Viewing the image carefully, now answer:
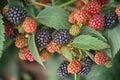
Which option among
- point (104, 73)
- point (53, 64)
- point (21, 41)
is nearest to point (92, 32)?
point (21, 41)

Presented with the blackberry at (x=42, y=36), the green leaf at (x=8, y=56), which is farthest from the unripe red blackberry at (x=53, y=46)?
the green leaf at (x=8, y=56)

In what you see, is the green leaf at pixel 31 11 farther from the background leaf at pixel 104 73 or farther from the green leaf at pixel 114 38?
the background leaf at pixel 104 73

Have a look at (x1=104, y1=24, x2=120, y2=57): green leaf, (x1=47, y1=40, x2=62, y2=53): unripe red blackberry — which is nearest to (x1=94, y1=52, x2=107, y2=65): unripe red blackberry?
(x1=104, y1=24, x2=120, y2=57): green leaf

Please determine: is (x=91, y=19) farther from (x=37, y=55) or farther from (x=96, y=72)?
(x=96, y=72)

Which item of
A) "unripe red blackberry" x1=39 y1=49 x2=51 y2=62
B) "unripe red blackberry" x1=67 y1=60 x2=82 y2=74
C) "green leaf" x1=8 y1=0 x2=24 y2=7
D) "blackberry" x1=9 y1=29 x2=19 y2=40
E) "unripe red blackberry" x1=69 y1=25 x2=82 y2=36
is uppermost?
"green leaf" x1=8 y1=0 x2=24 y2=7

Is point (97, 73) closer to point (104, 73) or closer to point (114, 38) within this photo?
point (104, 73)

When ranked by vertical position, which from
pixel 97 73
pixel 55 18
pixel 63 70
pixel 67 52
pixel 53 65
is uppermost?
pixel 55 18

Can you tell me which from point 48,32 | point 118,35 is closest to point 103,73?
point 118,35

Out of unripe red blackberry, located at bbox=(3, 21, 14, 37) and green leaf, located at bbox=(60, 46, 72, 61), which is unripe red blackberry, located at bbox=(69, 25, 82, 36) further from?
unripe red blackberry, located at bbox=(3, 21, 14, 37)
